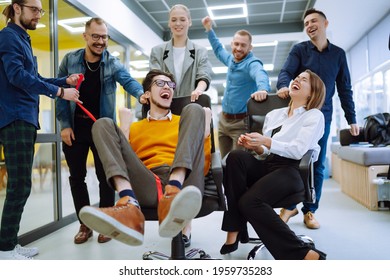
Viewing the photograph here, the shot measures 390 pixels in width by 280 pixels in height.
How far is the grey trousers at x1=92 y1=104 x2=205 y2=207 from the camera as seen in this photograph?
4.34 ft

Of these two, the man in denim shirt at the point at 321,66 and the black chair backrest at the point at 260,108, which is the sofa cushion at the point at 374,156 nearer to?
the man in denim shirt at the point at 321,66

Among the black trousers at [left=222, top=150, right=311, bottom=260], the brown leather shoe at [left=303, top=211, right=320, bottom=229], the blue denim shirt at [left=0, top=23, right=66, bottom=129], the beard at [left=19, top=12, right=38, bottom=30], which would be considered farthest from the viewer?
the brown leather shoe at [left=303, top=211, right=320, bottom=229]

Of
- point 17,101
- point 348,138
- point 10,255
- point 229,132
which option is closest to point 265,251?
point 229,132

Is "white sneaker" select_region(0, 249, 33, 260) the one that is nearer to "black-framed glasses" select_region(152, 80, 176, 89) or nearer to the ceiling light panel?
"black-framed glasses" select_region(152, 80, 176, 89)

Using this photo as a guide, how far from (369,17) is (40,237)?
13.1 ft

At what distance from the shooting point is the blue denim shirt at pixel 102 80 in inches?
87.7

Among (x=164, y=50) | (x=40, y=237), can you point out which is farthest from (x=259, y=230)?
(x=40, y=237)

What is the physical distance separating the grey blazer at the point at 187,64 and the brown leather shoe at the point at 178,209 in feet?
3.83

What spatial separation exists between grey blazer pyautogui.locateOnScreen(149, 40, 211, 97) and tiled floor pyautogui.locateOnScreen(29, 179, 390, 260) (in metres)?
0.96

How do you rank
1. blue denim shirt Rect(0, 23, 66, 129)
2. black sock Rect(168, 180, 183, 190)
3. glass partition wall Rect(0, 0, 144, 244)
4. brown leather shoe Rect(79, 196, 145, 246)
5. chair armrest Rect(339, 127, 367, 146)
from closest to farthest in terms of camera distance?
brown leather shoe Rect(79, 196, 145, 246) < black sock Rect(168, 180, 183, 190) < blue denim shirt Rect(0, 23, 66, 129) < glass partition wall Rect(0, 0, 144, 244) < chair armrest Rect(339, 127, 367, 146)

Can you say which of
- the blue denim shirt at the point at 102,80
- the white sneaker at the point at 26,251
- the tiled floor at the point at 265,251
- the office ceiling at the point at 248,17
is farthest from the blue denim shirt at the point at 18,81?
the office ceiling at the point at 248,17

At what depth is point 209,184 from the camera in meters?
1.52

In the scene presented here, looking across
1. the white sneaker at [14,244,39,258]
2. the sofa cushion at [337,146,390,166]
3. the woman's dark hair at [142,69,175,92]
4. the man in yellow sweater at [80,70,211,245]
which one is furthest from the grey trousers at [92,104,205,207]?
the sofa cushion at [337,146,390,166]
